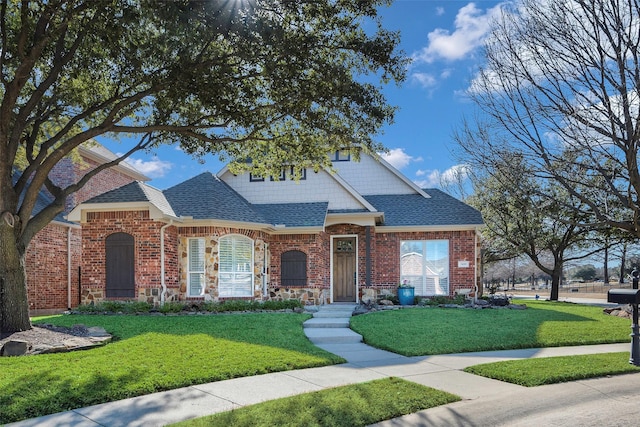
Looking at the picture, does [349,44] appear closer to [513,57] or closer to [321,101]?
[321,101]

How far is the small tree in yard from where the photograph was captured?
8.39m

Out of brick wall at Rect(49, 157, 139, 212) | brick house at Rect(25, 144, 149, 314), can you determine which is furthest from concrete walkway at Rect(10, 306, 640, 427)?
brick wall at Rect(49, 157, 139, 212)

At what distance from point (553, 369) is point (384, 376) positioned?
2.62 m

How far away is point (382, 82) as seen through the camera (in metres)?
10.3

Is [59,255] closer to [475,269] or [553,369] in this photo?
[475,269]

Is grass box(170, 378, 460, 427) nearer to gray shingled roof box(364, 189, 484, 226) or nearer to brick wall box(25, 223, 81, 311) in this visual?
gray shingled roof box(364, 189, 484, 226)

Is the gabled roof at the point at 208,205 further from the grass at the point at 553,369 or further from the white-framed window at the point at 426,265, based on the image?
the grass at the point at 553,369

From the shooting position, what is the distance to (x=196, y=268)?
623 inches

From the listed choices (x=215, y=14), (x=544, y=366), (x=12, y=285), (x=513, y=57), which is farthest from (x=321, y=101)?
(x=12, y=285)

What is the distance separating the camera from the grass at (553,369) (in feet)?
22.6

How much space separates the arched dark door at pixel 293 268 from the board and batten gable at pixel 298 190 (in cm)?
245

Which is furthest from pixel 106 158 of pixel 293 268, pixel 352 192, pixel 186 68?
pixel 186 68

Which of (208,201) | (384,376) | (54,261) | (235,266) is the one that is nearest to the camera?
(384,376)

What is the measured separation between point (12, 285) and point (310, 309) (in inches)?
331
